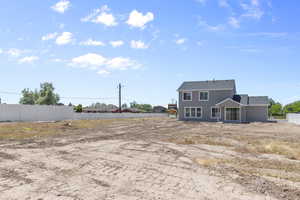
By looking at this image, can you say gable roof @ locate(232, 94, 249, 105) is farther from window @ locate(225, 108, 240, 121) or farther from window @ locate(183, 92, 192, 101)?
window @ locate(183, 92, 192, 101)

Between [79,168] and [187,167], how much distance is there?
3100 millimetres

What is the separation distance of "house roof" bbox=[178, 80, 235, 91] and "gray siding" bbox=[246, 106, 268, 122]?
4434 millimetres

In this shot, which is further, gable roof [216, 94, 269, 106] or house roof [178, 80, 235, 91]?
house roof [178, 80, 235, 91]

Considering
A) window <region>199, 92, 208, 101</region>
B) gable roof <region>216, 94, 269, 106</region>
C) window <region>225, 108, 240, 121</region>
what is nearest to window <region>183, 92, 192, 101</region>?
window <region>199, 92, 208, 101</region>

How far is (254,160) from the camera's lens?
306 inches

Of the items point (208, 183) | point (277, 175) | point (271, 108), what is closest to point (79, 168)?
point (208, 183)

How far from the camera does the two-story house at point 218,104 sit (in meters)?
32.7

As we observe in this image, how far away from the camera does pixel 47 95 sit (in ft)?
190

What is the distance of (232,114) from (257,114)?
13.9ft

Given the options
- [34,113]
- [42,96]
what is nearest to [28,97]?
[42,96]

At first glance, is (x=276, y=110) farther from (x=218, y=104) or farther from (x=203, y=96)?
(x=218, y=104)

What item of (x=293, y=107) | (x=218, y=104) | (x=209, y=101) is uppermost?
(x=209, y=101)

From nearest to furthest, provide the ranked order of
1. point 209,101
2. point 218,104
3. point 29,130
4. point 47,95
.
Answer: point 29,130 < point 218,104 < point 209,101 < point 47,95

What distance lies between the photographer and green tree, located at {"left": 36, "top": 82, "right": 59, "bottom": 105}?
57.4m
